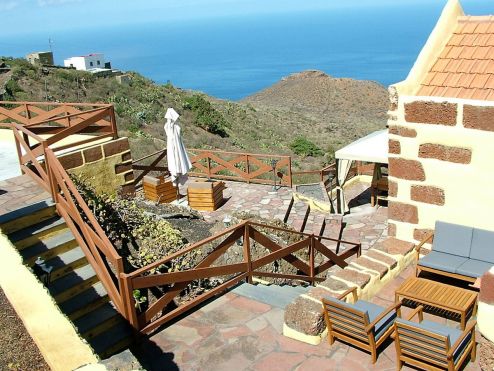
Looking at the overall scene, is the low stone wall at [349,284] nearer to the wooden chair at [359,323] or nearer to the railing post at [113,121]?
the wooden chair at [359,323]

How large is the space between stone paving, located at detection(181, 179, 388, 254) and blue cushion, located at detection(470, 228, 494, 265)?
4053 millimetres

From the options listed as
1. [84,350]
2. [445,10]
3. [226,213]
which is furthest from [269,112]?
[84,350]

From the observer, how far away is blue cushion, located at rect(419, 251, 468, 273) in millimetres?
5223

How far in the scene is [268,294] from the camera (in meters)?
5.81

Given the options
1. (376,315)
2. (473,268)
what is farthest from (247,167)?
(376,315)

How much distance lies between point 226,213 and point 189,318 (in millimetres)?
6205

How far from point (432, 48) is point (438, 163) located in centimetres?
133

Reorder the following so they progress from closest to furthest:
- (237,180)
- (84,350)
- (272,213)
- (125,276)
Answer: (84,350), (125,276), (272,213), (237,180)

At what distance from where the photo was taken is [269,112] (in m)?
40.5

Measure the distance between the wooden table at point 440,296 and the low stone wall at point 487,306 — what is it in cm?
64

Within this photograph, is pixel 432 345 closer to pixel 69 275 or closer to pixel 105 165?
pixel 69 275

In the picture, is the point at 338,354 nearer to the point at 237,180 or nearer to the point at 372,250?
the point at 372,250

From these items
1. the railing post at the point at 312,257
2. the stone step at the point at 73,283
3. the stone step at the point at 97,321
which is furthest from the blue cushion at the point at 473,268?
the stone step at the point at 73,283

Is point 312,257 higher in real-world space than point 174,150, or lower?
lower
